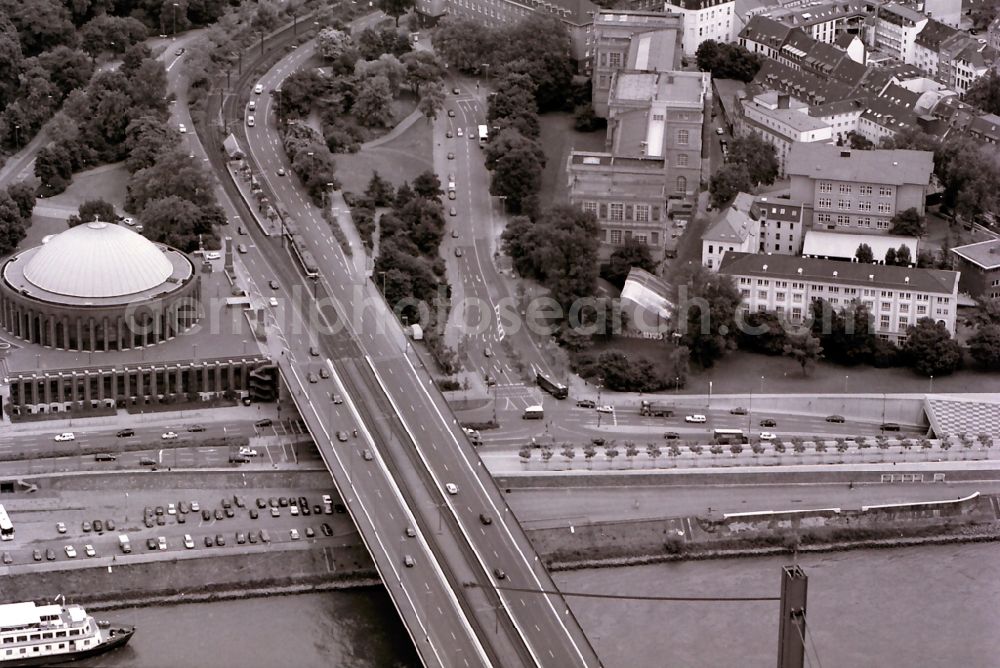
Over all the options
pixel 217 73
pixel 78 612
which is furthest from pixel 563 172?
pixel 78 612

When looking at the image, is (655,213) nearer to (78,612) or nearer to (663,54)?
(663,54)

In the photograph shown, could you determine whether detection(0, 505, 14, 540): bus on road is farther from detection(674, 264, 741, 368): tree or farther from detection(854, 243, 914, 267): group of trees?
detection(854, 243, 914, 267): group of trees

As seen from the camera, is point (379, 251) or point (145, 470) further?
point (379, 251)

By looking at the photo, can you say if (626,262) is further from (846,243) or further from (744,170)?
(846,243)

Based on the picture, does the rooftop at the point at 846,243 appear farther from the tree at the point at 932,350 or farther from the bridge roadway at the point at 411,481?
the bridge roadway at the point at 411,481

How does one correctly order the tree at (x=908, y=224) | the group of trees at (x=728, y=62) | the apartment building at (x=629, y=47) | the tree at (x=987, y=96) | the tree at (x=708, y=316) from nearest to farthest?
the tree at (x=708, y=316), the tree at (x=908, y=224), the apartment building at (x=629, y=47), the tree at (x=987, y=96), the group of trees at (x=728, y=62)

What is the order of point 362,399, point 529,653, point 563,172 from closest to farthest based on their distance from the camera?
point 529,653 → point 362,399 → point 563,172

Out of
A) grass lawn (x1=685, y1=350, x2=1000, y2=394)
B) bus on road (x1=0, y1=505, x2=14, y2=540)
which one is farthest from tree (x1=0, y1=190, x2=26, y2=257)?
grass lawn (x1=685, y1=350, x2=1000, y2=394)

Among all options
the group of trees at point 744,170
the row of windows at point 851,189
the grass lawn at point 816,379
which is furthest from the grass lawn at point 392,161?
the grass lawn at point 816,379
